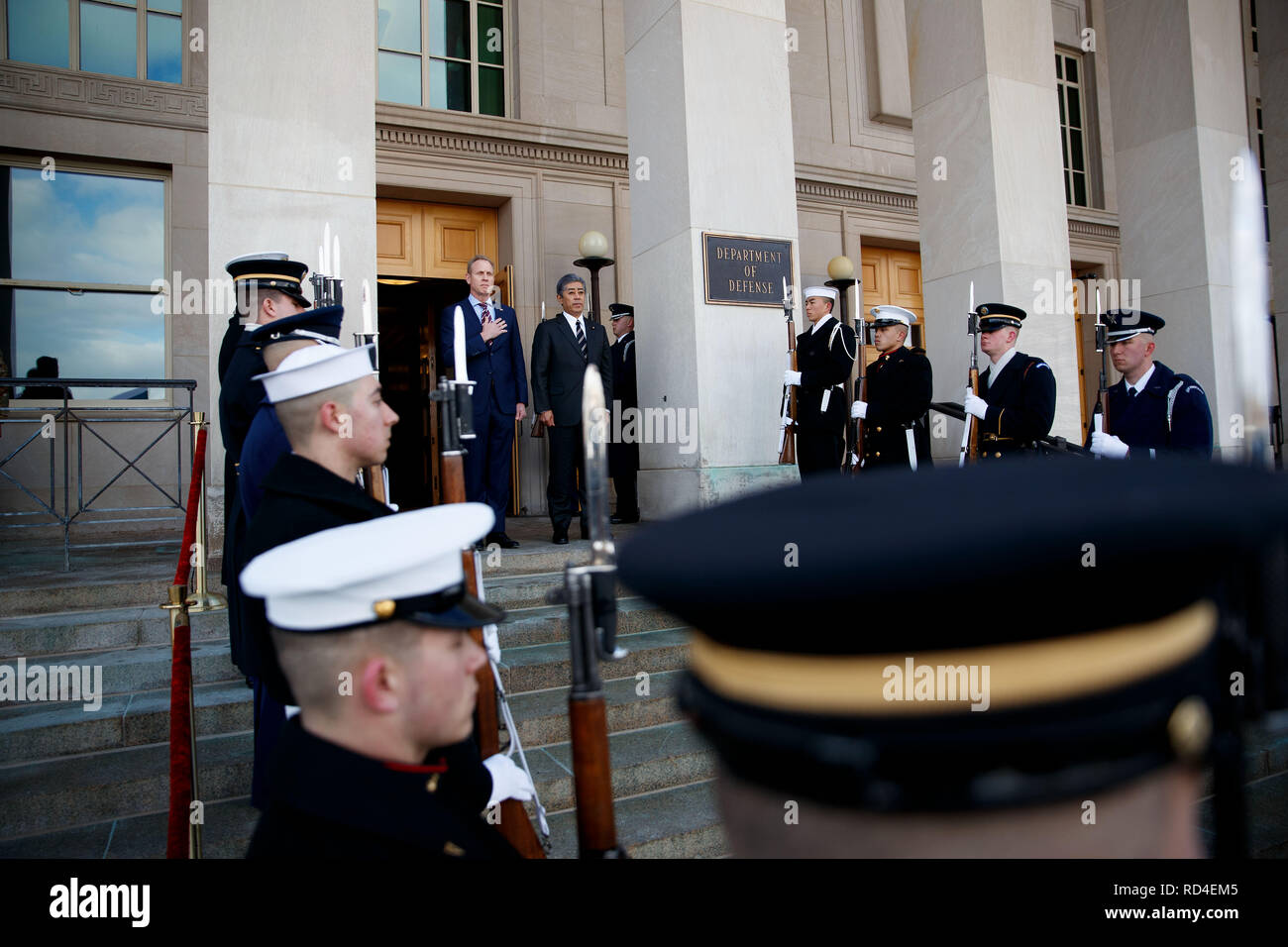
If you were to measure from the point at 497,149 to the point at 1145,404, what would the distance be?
767 cm

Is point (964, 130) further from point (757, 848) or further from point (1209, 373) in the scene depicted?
point (757, 848)

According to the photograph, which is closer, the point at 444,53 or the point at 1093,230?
the point at 444,53

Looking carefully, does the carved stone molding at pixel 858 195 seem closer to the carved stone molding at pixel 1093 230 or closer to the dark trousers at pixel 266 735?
the carved stone molding at pixel 1093 230

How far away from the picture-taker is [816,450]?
7.40 meters

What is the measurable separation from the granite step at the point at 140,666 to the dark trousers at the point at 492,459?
7.75 feet

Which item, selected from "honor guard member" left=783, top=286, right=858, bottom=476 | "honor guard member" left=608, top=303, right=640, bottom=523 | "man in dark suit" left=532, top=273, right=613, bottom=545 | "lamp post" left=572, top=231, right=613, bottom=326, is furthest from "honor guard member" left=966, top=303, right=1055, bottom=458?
"lamp post" left=572, top=231, right=613, bottom=326

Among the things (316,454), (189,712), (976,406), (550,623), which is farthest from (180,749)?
(976,406)

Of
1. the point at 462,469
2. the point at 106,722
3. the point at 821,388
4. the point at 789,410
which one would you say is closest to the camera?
the point at 462,469

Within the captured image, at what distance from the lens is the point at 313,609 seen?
140cm

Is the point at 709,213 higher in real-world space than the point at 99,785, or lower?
higher

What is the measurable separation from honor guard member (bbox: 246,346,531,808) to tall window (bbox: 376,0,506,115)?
28.6 feet

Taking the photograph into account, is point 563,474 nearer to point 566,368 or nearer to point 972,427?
point 566,368

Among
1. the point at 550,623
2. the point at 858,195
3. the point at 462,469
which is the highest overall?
the point at 858,195
